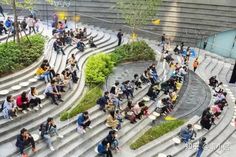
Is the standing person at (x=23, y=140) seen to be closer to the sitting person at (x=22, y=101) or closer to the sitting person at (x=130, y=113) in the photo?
the sitting person at (x=22, y=101)

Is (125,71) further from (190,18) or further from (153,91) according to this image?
(190,18)

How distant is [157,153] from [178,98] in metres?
4.93

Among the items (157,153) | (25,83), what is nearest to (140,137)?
(157,153)

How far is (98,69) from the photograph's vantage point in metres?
17.2

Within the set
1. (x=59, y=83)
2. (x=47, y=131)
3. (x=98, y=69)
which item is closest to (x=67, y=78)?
(x=59, y=83)

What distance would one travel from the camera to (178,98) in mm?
18172

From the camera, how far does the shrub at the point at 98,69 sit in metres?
16.6

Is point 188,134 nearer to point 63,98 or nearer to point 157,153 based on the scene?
point 157,153

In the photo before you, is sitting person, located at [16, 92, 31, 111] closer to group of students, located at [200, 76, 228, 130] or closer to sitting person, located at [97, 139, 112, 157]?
sitting person, located at [97, 139, 112, 157]

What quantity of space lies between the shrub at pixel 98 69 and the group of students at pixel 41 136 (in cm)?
404

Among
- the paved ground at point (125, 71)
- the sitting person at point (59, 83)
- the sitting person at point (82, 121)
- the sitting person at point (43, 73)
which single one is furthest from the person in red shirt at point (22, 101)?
the paved ground at point (125, 71)

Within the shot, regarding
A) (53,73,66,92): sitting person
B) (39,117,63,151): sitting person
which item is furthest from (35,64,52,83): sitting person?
(39,117,63,151): sitting person

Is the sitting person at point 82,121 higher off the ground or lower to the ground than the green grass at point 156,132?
A: higher

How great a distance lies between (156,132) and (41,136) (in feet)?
16.5
